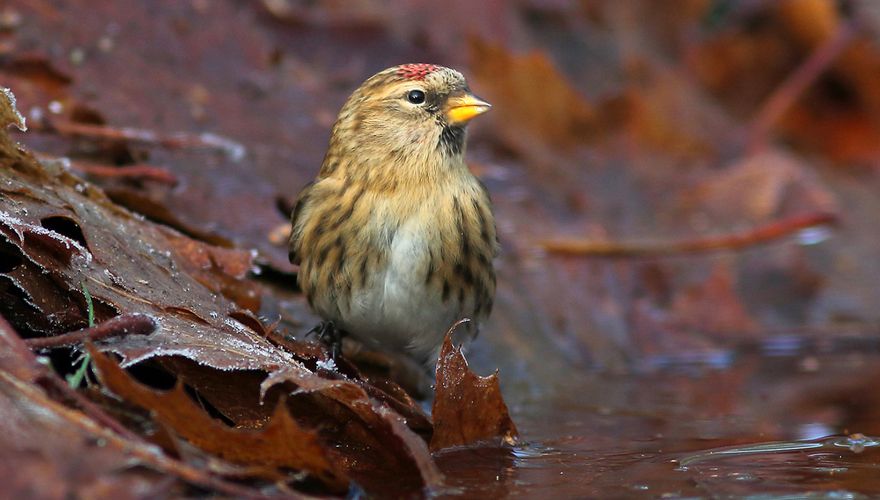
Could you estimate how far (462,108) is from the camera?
3883 millimetres

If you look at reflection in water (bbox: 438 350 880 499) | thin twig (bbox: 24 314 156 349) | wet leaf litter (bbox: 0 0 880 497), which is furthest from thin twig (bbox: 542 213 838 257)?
thin twig (bbox: 24 314 156 349)

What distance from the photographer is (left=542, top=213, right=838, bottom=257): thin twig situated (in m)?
5.48

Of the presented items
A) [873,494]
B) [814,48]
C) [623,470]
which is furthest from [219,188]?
[814,48]

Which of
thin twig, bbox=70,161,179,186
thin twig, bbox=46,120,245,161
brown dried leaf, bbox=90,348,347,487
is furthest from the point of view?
thin twig, bbox=46,120,245,161

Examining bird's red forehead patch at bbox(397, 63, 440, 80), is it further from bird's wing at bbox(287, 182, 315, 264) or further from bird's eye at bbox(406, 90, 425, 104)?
bird's wing at bbox(287, 182, 315, 264)

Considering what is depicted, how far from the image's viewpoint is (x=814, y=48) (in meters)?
6.93

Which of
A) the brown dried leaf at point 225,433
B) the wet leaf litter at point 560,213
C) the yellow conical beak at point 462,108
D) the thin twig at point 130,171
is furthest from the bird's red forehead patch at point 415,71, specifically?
the brown dried leaf at point 225,433

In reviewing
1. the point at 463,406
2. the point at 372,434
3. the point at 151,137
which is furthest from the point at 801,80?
the point at 372,434

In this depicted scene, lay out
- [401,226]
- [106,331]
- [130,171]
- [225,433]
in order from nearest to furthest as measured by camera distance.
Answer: [225,433], [106,331], [401,226], [130,171]

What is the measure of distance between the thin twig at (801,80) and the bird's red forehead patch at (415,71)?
320 centimetres

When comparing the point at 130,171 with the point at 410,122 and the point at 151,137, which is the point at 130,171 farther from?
the point at 410,122

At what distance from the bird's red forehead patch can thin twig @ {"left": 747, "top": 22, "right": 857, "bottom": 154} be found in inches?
126

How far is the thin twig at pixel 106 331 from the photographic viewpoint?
2.48 metres

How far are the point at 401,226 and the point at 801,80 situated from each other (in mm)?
3957
